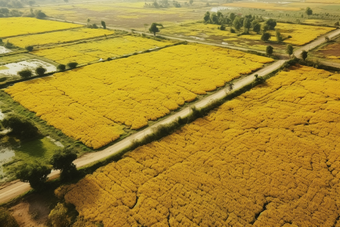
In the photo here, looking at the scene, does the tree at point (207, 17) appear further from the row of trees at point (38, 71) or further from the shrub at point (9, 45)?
the shrub at point (9, 45)

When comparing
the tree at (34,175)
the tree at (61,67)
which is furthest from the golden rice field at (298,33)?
the tree at (34,175)

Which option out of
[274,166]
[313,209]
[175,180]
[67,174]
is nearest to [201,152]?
[175,180]

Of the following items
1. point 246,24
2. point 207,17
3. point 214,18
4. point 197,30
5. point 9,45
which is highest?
point 207,17

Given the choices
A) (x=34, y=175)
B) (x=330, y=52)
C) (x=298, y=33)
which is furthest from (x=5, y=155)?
(x=298, y=33)

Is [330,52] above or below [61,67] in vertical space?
above

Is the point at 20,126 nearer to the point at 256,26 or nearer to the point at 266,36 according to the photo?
the point at 266,36

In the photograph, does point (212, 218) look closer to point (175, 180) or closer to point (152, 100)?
point (175, 180)
